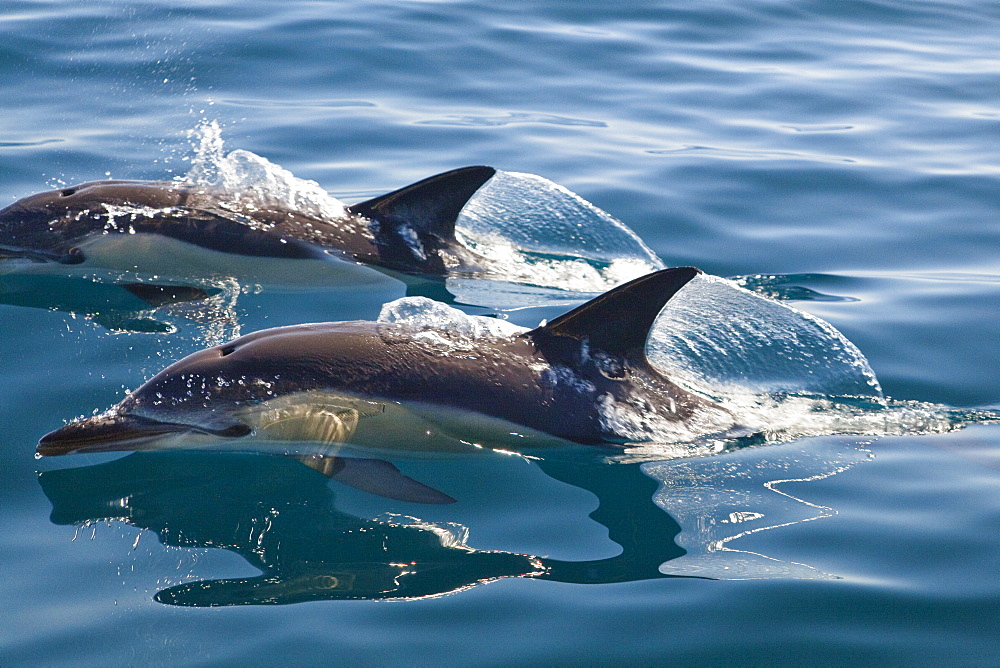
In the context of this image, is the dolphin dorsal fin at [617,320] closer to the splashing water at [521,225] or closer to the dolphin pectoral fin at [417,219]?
the splashing water at [521,225]

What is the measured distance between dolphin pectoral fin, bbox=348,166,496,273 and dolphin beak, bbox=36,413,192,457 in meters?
2.91

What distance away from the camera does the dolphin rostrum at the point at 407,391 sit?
4668mm

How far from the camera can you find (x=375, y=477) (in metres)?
4.62

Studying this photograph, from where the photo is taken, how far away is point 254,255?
23.4 feet

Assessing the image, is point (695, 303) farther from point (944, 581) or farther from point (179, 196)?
point (179, 196)

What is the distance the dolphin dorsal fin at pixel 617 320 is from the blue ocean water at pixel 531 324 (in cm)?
53

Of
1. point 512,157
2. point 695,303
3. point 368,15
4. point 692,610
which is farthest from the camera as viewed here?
point 368,15

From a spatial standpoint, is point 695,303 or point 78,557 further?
point 695,303

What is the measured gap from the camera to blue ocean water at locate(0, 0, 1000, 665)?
12.3 ft

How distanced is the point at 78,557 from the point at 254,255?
330cm

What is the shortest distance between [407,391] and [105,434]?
48.6 inches

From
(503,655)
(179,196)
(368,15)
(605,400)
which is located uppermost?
(368,15)

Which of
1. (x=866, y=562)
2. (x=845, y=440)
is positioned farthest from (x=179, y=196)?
(x=866, y=562)

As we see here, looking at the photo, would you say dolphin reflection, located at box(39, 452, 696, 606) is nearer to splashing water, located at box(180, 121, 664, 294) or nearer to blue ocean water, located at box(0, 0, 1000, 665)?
blue ocean water, located at box(0, 0, 1000, 665)
